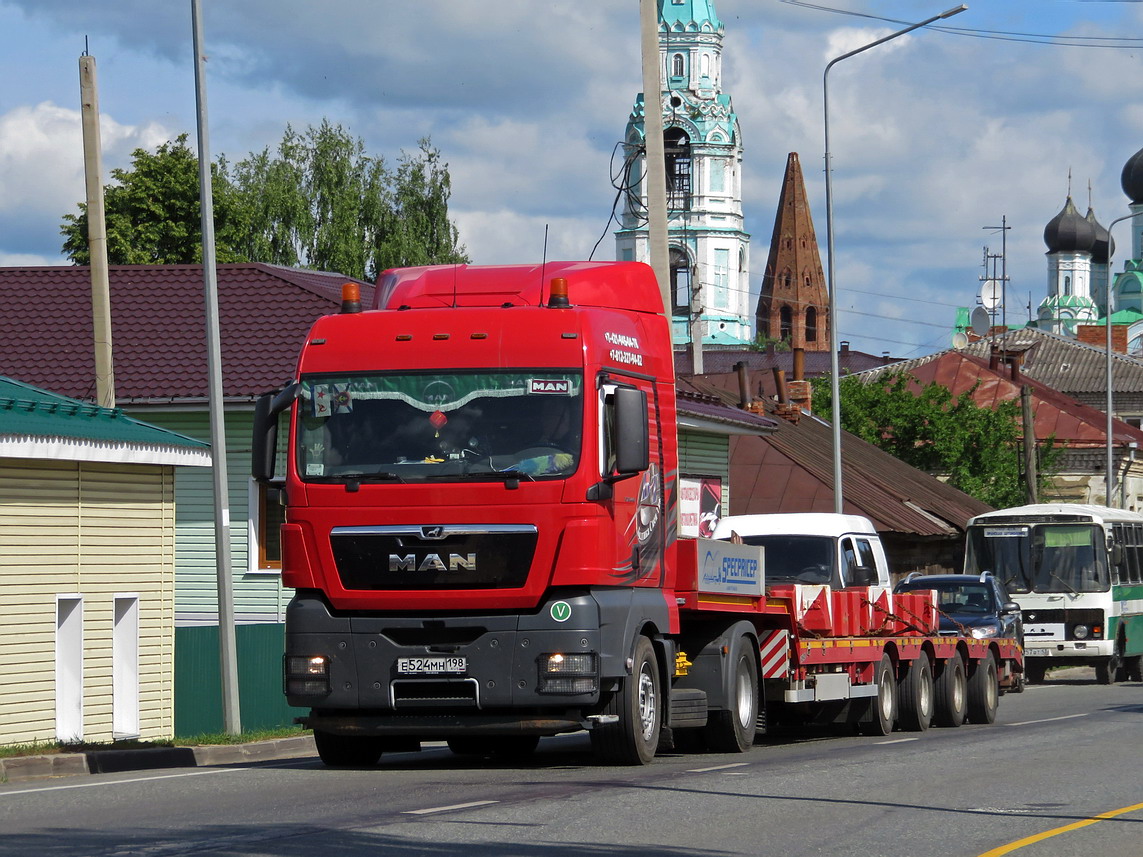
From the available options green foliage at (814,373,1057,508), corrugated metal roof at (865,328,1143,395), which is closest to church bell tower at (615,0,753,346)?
corrugated metal roof at (865,328,1143,395)

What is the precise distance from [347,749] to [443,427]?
2.90 m

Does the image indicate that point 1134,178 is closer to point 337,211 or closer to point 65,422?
point 337,211

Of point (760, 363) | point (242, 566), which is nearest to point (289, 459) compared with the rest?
point (242, 566)

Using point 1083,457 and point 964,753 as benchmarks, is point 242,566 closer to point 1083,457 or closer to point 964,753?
point 964,753

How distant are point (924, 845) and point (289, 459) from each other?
5689 millimetres

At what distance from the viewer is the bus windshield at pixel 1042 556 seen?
118 ft

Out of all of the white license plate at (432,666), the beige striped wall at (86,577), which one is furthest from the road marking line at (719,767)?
the beige striped wall at (86,577)

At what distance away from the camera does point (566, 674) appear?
13.2 metres

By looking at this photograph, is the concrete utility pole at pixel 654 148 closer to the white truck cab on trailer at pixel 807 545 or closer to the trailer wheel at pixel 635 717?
the white truck cab on trailer at pixel 807 545

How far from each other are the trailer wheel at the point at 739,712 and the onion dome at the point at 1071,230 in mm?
159014

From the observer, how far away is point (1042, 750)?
55.9 ft

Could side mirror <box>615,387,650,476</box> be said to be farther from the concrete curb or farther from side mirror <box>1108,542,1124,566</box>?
side mirror <box>1108,542,1124,566</box>

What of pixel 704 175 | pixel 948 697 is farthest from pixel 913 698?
pixel 704 175

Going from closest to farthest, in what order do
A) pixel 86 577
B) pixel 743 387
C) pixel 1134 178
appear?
pixel 86 577, pixel 743 387, pixel 1134 178
